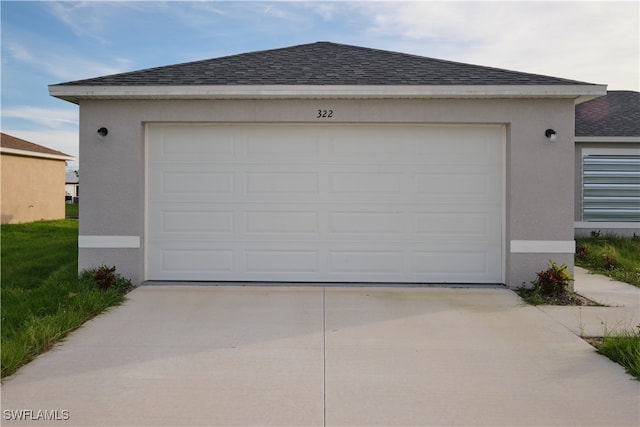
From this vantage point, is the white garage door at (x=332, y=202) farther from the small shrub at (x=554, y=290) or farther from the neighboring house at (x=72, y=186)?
the neighboring house at (x=72, y=186)

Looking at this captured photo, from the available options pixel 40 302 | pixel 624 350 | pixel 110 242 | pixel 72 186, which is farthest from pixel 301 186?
pixel 72 186

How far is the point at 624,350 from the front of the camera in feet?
16.1

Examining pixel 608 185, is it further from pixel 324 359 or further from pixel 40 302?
pixel 40 302

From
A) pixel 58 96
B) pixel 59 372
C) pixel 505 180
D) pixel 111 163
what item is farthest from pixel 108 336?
pixel 505 180

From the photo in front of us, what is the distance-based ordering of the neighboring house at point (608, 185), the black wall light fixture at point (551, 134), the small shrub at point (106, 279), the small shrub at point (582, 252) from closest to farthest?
the small shrub at point (106, 279) < the black wall light fixture at point (551, 134) < the small shrub at point (582, 252) < the neighboring house at point (608, 185)

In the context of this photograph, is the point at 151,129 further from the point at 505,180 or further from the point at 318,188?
the point at 505,180

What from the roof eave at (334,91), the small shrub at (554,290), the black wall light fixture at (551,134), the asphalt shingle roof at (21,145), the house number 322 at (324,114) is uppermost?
the asphalt shingle roof at (21,145)

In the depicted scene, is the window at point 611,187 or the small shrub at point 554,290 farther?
the window at point 611,187

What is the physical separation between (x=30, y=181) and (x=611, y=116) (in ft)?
67.5

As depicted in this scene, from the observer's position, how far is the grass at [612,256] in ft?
31.6

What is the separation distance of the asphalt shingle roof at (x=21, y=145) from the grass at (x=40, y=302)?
9.92m

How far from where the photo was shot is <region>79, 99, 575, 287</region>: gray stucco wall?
8117 millimetres

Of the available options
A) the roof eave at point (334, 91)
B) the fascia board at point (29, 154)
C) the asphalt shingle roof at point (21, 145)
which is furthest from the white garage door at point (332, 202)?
the asphalt shingle roof at point (21, 145)

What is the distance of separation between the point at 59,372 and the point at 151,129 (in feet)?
15.5
